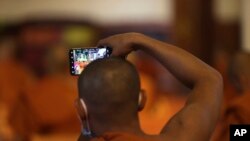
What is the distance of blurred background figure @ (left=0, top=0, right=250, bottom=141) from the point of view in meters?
2.25

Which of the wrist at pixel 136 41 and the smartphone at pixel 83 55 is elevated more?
the wrist at pixel 136 41

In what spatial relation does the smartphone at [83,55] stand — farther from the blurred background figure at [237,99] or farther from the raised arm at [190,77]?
the blurred background figure at [237,99]

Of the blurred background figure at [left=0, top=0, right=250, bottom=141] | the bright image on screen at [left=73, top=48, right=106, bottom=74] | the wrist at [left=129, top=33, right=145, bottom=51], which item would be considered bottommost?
the blurred background figure at [left=0, top=0, right=250, bottom=141]

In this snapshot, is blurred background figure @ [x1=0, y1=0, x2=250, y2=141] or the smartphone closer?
the smartphone

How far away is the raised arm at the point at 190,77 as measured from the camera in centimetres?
117

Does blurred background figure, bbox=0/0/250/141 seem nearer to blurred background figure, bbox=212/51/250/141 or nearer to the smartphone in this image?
blurred background figure, bbox=212/51/250/141

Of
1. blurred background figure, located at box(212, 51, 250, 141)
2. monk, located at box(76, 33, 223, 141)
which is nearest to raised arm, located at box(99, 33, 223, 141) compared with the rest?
monk, located at box(76, 33, 223, 141)

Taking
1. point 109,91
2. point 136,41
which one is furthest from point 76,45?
point 109,91

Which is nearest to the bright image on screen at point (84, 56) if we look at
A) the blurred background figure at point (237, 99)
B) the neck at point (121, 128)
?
the neck at point (121, 128)

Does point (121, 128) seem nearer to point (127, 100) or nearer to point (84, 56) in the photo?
point (127, 100)

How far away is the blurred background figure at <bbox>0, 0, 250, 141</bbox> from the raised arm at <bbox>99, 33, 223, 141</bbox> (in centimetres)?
52

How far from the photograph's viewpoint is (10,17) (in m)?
4.76

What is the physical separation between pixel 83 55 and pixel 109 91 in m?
0.12

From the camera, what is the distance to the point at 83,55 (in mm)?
1197
